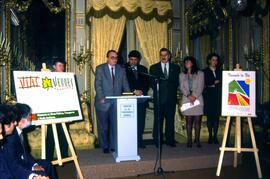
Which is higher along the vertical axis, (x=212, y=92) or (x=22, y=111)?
(x=212, y=92)

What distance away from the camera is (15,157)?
9.35ft

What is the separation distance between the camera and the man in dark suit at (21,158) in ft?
9.08

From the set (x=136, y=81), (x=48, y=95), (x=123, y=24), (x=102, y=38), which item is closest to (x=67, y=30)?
(x=102, y=38)

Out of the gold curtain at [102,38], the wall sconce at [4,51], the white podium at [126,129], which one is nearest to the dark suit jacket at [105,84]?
the white podium at [126,129]

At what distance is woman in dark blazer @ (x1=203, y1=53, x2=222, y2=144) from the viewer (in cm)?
566

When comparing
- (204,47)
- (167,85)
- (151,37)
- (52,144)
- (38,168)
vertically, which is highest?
(151,37)

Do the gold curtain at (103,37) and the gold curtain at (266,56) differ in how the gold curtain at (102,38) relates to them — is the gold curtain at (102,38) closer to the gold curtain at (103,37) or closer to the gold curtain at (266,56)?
the gold curtain at (103,37)

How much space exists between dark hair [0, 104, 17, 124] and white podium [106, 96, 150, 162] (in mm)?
1726

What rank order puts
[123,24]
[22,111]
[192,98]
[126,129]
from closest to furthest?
[22,111] < [126,129] < [192,98] < [123,24]

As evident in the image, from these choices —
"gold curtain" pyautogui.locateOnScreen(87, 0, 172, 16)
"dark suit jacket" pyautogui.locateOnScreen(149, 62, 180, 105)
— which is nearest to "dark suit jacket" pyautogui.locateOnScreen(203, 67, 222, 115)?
"dark suit jacket" pyautogui.locateOnScreen(149, 62, 180, 105)

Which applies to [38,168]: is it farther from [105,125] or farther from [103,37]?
[103,37]

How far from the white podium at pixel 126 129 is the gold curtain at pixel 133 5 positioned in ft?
8.70

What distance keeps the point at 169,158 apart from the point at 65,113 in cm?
167

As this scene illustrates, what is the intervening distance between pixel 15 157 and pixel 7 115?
15.1 inches
